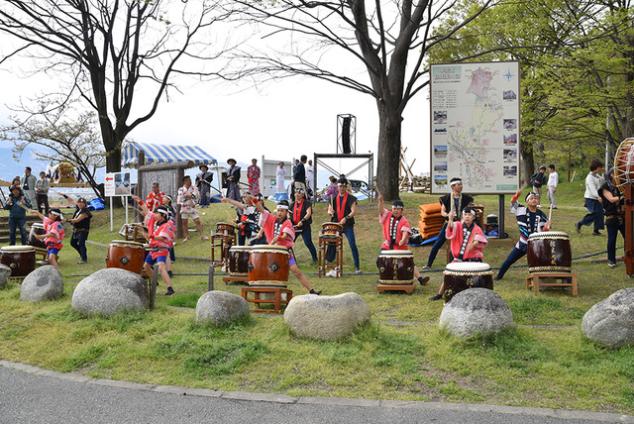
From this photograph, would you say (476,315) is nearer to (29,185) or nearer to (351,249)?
(351,249)

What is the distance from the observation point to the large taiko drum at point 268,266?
884cm

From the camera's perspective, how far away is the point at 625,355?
5.98 meters

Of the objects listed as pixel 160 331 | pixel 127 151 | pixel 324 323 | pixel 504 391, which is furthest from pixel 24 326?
pixel 127 151

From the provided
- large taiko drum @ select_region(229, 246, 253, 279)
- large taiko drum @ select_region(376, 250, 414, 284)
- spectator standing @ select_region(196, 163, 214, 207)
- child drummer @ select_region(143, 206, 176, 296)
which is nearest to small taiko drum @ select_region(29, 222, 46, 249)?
child drummer @ select_region(143, 206, 176, 296)

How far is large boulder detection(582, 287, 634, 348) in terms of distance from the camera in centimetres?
613

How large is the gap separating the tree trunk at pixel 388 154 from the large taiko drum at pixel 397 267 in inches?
371

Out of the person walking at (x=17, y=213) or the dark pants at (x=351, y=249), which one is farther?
the person walking at (x=17, y=213)

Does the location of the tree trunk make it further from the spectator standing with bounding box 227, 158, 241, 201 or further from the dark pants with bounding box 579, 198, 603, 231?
the dark pants with bounding box 579, 198, 603, 231

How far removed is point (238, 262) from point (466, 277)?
14.7 feet

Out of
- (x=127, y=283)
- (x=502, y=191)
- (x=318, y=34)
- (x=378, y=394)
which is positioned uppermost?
(x=318, y=34)

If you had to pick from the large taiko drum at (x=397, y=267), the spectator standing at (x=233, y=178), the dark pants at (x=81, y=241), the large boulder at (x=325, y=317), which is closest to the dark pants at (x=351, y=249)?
the large taiko drum at (x=397, y=267)

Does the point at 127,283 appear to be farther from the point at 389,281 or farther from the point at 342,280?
the point at 342,280

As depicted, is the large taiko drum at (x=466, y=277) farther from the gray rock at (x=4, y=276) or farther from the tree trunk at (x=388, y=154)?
the tree trunk at (x=388, y=154)

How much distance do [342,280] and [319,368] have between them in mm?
6108
